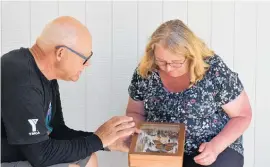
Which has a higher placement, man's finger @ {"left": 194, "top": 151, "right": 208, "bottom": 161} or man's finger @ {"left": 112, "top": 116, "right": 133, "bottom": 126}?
man's finger @ {"left": 112, "top": 116, "right": 133, "bottom": 126}

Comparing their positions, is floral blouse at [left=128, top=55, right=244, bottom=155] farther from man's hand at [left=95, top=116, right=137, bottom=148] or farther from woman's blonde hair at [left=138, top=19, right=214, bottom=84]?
man's hand at [left=95, top=116, right=137, bottom=148]

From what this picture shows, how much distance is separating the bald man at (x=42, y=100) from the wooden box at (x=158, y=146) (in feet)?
0.26

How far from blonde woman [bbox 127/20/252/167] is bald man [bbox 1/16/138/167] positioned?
286 mm

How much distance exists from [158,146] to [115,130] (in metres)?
0.18

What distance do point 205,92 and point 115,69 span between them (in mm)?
721

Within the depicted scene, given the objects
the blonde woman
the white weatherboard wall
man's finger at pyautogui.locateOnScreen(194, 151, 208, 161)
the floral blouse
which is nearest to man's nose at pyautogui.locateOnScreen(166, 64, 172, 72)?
the blonde woman

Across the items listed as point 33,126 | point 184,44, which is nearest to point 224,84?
point 184,44

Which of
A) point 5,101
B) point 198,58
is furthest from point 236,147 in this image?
point 5,101

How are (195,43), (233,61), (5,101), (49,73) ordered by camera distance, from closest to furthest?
1. (5,101)
2. (49,73)
3. (195,43)
4. (233,61)

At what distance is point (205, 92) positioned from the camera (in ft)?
7.54

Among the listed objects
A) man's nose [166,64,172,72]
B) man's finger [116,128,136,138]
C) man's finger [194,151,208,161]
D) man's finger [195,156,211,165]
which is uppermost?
man's nose [166,64,172,72]

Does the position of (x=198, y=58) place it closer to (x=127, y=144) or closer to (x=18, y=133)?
(x=127, y=144)

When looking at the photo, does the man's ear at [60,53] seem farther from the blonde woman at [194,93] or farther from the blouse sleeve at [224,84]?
the blouse sleeve at [224,84]

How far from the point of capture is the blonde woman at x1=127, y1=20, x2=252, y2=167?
2213 millimetres
